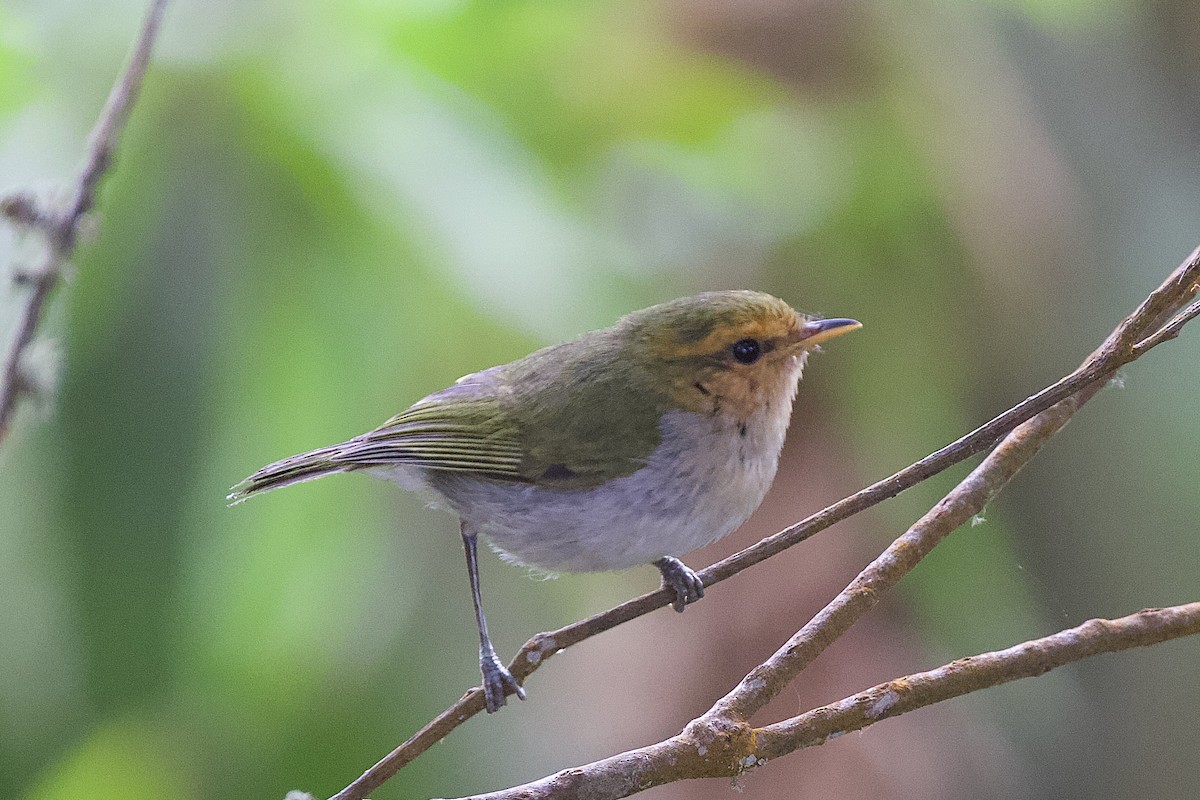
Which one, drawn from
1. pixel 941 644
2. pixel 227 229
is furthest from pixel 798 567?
pixel 227 229

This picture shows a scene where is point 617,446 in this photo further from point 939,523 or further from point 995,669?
point 995,669

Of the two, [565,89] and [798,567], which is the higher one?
[565,89]

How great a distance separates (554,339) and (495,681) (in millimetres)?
506

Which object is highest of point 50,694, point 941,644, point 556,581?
point 50,694

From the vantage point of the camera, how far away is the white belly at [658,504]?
1.33m

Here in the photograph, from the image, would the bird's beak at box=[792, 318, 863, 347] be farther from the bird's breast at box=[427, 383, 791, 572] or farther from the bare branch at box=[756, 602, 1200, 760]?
the bare branch at box=[756, 602, 1200, 760]

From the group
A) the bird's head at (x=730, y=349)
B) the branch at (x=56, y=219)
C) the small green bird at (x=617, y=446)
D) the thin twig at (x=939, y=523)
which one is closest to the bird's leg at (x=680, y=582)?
the small green bird at (x=617, y=446)

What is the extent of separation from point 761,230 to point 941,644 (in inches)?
30.5

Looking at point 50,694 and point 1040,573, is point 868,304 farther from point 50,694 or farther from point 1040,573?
point 50,694

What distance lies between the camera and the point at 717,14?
7.14ft

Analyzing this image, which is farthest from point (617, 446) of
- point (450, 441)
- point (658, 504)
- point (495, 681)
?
point (495, 681)

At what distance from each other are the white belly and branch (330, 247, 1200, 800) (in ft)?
1.29

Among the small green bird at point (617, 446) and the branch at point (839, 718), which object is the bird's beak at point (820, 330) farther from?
the branch at point (839, 718)

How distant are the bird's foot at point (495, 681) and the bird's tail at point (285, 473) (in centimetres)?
32
